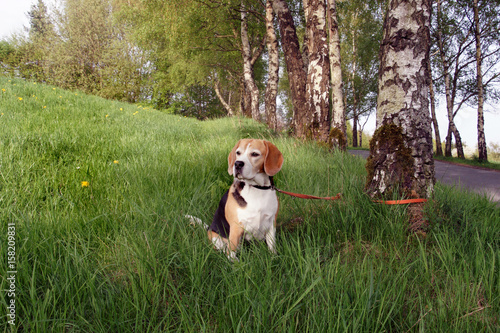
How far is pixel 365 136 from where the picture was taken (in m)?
59.9

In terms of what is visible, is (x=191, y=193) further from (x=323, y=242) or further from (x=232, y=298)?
(x=232, y=298)

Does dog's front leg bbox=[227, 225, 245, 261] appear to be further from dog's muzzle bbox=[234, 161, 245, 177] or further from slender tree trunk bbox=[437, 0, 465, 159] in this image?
slender tree trunk bbox=[437, 0, 465, 159]

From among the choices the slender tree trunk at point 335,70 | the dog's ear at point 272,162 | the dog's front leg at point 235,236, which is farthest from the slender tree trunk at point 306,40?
the dog's front leg at point 235,236

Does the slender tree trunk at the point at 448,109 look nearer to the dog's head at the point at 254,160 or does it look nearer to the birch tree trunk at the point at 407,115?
the birch tree trunk at the point at 407,115

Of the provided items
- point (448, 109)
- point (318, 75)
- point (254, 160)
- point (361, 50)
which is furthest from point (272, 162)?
point (361, 50)

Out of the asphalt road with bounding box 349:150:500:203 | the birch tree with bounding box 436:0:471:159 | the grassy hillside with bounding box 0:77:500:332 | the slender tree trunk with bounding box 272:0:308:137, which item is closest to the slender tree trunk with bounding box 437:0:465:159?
the birch tree with bounding box 436:0:471:159

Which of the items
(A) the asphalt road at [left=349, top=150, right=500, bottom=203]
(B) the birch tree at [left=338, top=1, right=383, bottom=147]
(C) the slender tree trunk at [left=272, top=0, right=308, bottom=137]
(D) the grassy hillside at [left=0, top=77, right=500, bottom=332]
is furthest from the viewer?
(B) the birch tree at [left=338, top=1, right=383, bottom=147]

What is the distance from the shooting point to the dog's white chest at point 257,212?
2186 mm

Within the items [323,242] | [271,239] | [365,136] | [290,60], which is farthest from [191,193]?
[365,136]

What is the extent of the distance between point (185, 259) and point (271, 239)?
29.1 inches

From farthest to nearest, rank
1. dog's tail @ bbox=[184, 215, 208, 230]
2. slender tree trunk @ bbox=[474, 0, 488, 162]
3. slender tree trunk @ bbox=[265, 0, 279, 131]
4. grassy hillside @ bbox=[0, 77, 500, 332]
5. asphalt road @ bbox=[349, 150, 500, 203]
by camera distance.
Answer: slender tree trunk @ bbox=[474, 0, 488, 162], slender tree trunk @ bbox=[265, 0, 279, 131], asphalt road @ bbox=[349, 150, 500, 203], dog's tail @ bbox=[184, 215, 208, 230], grassy hillside @ bbox=[0, 77, 500, 332]

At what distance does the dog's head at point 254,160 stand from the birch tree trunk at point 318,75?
4.67 metres

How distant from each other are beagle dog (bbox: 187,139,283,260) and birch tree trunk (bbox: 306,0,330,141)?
15.5 feet

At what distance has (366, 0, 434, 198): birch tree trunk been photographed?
292cm
